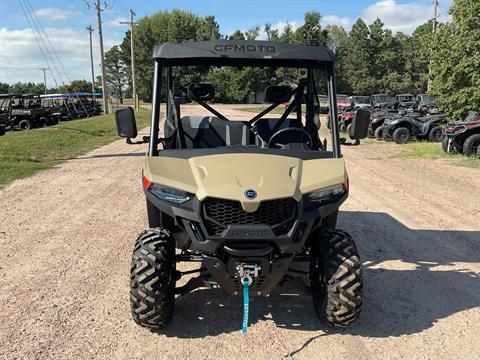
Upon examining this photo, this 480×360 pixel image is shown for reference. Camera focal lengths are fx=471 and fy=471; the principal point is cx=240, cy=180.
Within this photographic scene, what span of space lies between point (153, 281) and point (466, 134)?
40.2 feet

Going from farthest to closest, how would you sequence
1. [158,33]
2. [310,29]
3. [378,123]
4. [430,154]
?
[158,33] < [310,29] < [378,123] < [430,154]

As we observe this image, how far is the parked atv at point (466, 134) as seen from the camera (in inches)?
503

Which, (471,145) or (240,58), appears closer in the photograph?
(240,58)

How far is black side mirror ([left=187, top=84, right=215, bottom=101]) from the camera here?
15.6 feet

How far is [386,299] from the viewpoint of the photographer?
417 centimetres

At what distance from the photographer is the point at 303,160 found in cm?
359

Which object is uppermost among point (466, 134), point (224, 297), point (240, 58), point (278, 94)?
point (240, 58)

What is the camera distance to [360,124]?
407 cm

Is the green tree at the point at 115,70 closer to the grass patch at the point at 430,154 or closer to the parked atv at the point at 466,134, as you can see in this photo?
the grass patch at the point at 430,154

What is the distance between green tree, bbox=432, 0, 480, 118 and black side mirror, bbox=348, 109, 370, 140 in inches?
518

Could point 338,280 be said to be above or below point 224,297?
above

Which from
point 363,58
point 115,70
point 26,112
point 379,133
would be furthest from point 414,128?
point 115,70

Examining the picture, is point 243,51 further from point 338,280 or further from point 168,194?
point 338,280

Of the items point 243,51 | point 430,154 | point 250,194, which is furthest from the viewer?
point 430,154
